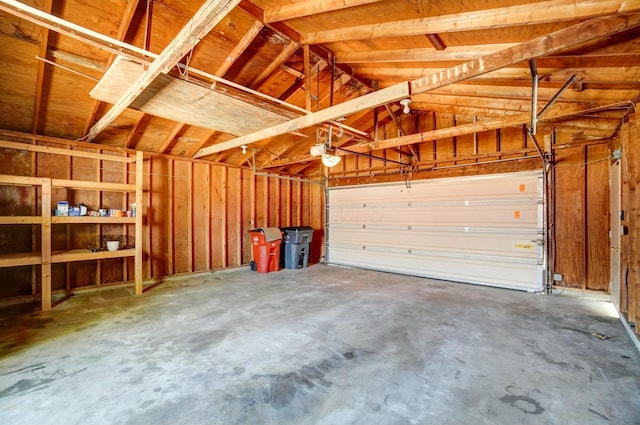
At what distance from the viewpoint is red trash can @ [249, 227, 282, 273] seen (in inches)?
253

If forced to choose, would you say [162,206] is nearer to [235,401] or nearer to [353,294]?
[353,294]

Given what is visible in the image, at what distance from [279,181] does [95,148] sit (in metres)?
4.05

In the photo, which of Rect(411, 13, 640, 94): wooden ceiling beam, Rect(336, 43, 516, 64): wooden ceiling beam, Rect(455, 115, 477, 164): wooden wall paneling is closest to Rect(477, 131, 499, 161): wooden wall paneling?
Rect(455, 115, 477, 164): wooden wall paneling

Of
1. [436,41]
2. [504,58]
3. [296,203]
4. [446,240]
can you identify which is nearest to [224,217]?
Result: [296,203]

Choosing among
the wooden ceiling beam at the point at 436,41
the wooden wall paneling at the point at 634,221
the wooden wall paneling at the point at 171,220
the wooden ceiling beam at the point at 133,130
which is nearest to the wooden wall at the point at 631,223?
the wooden wall paneling at the point at 634,221

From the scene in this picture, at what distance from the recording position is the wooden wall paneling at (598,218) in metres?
4.46

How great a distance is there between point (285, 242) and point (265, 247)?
649mm

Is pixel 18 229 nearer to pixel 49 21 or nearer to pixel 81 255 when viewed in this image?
pixel 81 255

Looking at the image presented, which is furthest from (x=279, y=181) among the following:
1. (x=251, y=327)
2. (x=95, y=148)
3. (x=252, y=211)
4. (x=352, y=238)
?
(x=251, y=327)

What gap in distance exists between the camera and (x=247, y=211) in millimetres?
7047

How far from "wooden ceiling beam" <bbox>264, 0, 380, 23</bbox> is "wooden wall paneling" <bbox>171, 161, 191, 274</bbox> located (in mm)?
3928

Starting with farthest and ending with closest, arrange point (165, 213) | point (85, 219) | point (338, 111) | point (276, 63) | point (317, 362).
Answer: point (165, 213), point (85, 219), point (276, 63), point (338, 111), point (317, 362)

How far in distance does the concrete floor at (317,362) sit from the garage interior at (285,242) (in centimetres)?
2

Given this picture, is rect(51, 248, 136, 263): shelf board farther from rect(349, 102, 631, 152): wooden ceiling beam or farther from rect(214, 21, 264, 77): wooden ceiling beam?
rect(349, 102, 631, 152): wooden ceiling beam
